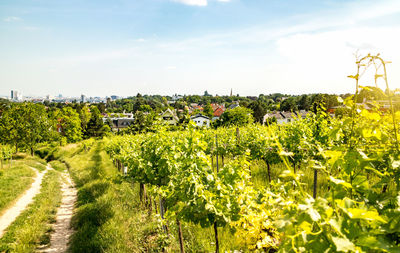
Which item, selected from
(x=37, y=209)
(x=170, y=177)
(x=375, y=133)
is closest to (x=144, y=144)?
(x=170, y=177)

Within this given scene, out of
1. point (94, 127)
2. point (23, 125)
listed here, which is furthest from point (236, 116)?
point (23, 125)

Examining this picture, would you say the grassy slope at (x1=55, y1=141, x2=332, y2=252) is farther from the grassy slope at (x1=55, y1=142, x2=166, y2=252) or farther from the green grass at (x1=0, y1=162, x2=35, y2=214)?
the green grass at (x1=0, y1=162, x2=35, y2=214)

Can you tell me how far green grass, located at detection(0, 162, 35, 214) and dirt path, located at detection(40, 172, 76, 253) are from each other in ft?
6.85

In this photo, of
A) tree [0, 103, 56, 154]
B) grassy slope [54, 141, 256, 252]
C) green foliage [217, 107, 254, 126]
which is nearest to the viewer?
grassy slope [54, 141, 256, 252]

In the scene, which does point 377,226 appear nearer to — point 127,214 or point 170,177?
point 170,177

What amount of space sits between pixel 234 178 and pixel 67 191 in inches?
495

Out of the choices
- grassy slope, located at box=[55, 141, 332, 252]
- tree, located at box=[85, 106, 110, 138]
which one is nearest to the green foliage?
tree, located at box=[85, 106, 110, 138]

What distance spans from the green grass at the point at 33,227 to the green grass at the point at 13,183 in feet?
3.25

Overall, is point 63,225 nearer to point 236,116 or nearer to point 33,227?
point 33,227

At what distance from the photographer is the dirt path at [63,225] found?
6638 mm

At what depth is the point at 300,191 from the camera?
1.13m

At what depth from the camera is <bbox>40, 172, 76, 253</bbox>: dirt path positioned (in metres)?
6.64

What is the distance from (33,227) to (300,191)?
910 cm

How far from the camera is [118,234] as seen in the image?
19.0ft
